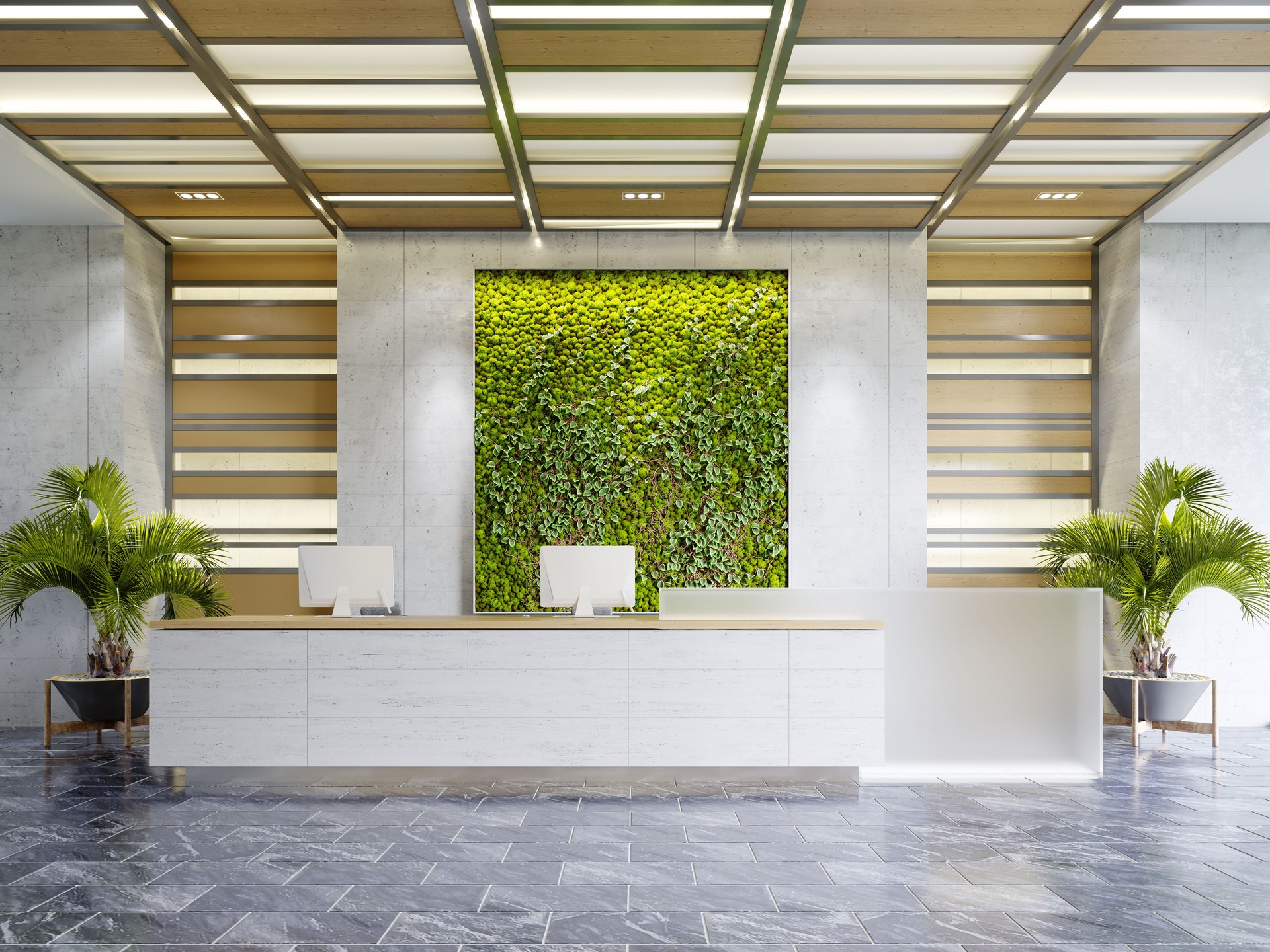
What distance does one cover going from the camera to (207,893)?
12.1 feet

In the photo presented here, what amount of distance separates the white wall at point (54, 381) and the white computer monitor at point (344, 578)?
3.06m

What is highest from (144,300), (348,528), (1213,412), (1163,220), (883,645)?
(1163,220)

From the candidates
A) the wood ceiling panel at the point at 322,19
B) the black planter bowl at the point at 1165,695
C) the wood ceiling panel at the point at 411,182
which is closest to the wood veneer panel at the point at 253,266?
the wood ceiling panel at the point at 411,182

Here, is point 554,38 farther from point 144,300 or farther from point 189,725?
point 144,300

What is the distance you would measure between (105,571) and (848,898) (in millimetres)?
5859

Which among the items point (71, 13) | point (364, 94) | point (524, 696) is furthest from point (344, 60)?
point (524, 696)

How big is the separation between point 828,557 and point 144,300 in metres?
6.41

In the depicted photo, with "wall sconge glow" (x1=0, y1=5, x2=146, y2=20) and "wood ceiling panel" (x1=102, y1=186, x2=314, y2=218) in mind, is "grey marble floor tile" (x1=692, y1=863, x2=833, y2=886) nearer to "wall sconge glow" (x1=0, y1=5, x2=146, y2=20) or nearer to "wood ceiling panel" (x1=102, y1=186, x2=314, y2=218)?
"wall sconge glow" (x1=0, y1=5, x2=146, y2=20)

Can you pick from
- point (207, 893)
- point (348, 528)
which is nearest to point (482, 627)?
point (207, 893)

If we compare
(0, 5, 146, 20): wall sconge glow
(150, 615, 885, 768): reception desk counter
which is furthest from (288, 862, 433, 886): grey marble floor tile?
(0, 5, 146, 20): wall sconge glow

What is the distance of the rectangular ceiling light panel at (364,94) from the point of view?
18.9 feet

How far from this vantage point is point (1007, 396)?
890 centimetres

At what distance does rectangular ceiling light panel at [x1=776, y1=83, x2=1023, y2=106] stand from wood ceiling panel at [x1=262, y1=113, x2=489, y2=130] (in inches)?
80.0

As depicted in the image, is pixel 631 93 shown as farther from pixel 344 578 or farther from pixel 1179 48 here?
pixel 344 578
